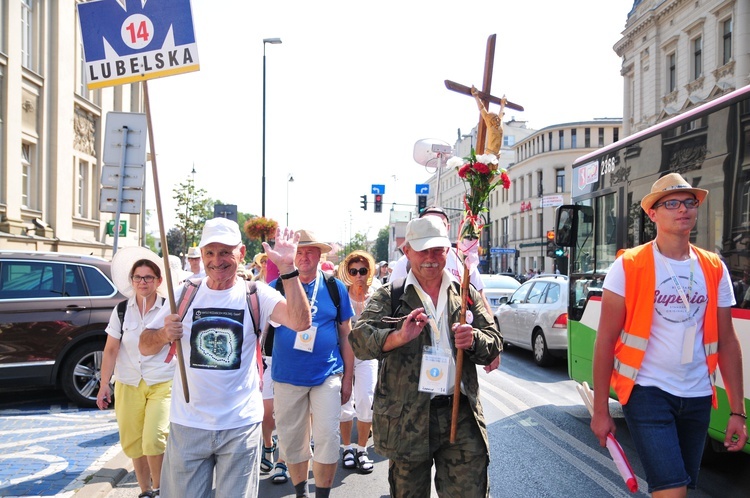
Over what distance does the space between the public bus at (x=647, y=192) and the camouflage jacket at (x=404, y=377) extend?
2.41 m

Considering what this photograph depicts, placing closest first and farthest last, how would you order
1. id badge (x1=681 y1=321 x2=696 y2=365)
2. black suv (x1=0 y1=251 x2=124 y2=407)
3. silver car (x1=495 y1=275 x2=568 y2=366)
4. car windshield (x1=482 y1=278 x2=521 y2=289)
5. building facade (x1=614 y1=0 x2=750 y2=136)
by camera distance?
id badge (x1=681 y1=321 x2=696 y2=365) → black suv (x1=0 y1=251 x2=124 y2=407) → silver car (x1=495 y1=275 x2=568 y2=366) → car windshield (x1=482 y1=278 x2=521 y2=289) → building facade (x1=614 y1=0 x2=750 y2=136)

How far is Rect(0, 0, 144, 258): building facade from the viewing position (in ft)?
55.4

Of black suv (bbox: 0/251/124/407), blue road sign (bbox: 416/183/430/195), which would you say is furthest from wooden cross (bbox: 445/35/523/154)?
blue road sign (bbox: 416/183/430/195)

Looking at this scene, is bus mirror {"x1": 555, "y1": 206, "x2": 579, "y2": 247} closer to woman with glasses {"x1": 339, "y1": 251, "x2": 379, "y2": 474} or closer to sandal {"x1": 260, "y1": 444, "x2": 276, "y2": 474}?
woman with glasses {"x1": 339, "y1": 251, "x2": 379, "y2": 474}

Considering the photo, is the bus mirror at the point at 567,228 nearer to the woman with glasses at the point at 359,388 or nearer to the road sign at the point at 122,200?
the woman with glasses at the point at 359,388

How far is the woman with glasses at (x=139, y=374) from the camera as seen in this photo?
4441mm

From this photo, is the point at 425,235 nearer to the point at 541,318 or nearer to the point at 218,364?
the point at 218,364

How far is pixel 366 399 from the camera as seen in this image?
587cm

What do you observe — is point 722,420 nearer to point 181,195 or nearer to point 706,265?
point 706,265

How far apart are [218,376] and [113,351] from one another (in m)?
1.66

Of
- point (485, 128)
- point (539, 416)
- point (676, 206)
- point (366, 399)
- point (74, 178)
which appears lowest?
Answer: point (539, 416)

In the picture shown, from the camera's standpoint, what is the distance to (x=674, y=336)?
3250mm

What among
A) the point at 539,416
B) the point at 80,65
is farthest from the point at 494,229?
the point at 539,416

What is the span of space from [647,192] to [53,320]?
674cm
